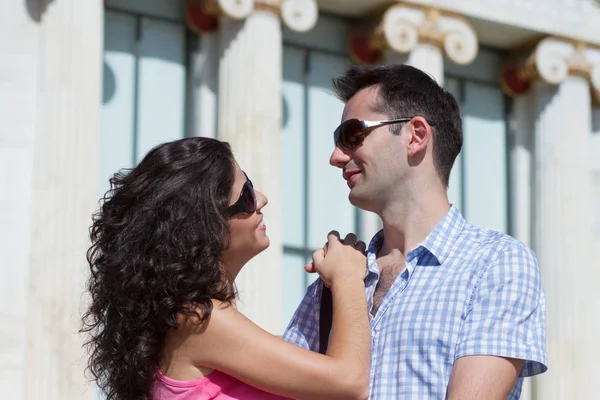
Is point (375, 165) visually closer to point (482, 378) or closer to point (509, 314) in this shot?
point (509, 314)

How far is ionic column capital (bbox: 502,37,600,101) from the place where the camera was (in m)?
16.5

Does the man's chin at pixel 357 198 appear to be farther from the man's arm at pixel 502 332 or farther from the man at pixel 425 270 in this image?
the man's arm at pixel 502 332

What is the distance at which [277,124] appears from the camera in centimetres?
1414

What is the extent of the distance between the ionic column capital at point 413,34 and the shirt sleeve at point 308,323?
1080 centimetres

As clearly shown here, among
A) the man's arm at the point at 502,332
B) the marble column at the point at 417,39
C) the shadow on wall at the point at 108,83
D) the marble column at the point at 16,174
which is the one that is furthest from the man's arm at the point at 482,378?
the marble column at the point at 417,39

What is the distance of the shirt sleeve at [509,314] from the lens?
13.1ft

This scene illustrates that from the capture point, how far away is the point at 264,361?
4.14 metres

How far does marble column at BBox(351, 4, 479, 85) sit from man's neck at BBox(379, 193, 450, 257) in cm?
1074

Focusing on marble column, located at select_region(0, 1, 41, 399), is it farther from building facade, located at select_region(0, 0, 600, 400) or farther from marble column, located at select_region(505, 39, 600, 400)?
marble column, located at select_region(505, 39, 600, 400)

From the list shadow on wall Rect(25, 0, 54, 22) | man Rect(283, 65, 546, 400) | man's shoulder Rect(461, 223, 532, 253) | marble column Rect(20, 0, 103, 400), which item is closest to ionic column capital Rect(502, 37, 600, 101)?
marble column Rect(20, 0, 103, 400)

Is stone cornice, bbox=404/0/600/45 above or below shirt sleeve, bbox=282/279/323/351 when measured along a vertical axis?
above

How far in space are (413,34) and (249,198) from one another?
1115 cm

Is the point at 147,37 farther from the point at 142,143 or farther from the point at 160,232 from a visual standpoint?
the point at 160,232

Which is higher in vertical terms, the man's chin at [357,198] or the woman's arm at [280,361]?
the man's chin at [357,198]
